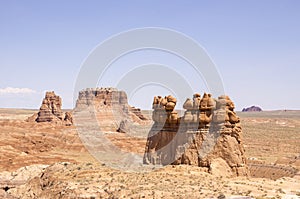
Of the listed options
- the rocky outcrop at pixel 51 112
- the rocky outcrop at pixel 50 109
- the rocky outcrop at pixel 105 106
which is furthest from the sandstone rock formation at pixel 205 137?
the rocky outcrop at pixel 50 109

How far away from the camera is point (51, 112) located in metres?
106

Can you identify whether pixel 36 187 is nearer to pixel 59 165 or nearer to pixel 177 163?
pixel 59 165

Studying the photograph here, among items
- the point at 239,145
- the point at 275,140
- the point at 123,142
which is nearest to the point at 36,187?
the point at 239,145

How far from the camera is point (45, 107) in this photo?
346 ft

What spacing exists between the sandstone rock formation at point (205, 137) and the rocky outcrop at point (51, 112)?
7938 centimetres

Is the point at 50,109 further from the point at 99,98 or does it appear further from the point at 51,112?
the point at 99,98

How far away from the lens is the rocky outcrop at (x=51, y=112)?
10462 centimetres

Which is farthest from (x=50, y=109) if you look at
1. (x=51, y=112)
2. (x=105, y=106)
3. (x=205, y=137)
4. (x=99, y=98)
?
(x=205, y=137)

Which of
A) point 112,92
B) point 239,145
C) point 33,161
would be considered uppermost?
point 112,92

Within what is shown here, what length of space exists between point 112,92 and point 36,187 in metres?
89.5

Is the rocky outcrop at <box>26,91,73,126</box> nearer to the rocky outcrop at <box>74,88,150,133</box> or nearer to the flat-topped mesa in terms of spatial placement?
the rocky outcrop at <box>74,88,150,133</box>

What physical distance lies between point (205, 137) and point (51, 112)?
3459 inches

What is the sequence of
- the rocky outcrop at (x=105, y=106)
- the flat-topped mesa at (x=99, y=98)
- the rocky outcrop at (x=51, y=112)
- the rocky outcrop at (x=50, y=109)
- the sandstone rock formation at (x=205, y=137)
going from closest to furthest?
1. the sandstone rock formation at (x=205, y=137)
2. the rocky outcrop at (x=51, y=112)
3. the rocky outcrop at (x=50, y=109)
4. the rocky outcrop at (x=105, y=106)
5. the flat-topped mesa at (x=99, y=98)

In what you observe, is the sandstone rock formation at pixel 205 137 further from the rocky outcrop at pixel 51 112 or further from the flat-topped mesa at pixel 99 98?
the flat-topped mesa at pixel 99 98
